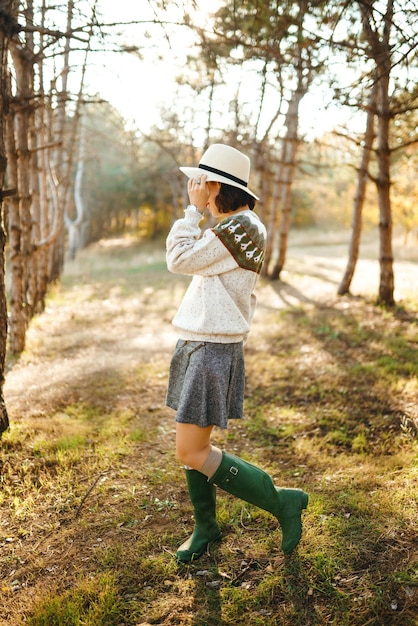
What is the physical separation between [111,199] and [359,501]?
33.3 m

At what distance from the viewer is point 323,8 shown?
4207 mm

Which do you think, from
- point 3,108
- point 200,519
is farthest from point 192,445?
point 3,108

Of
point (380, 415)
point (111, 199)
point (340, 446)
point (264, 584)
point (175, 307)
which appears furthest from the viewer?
point (111, 199)

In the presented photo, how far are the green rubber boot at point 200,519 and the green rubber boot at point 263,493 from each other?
0.16m

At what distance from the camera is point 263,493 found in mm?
2609

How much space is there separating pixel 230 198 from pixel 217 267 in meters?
0.39

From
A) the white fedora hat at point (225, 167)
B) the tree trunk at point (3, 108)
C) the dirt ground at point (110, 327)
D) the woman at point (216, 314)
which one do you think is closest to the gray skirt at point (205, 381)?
the woman at point (216, 314)

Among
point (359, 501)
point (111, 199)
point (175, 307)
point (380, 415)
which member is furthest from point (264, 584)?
point (111, 199)

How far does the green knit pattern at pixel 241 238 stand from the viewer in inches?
94.9

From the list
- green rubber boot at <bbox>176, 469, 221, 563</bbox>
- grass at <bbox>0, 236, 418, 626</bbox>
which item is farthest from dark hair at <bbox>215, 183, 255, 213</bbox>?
grass at <bbox>0, 236, 418, 626</bbox>

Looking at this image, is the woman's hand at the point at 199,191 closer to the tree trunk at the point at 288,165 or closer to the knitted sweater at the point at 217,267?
the knitted sweater at the point at 217,267

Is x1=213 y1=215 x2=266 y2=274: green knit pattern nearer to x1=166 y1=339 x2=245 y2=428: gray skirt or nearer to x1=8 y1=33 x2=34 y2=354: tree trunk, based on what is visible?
x1=166 y1=339 x2=245 y2=428: gray skirt

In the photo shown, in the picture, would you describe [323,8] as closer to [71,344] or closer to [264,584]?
[264,584]

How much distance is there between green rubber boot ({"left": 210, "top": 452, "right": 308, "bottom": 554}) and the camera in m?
2.57
